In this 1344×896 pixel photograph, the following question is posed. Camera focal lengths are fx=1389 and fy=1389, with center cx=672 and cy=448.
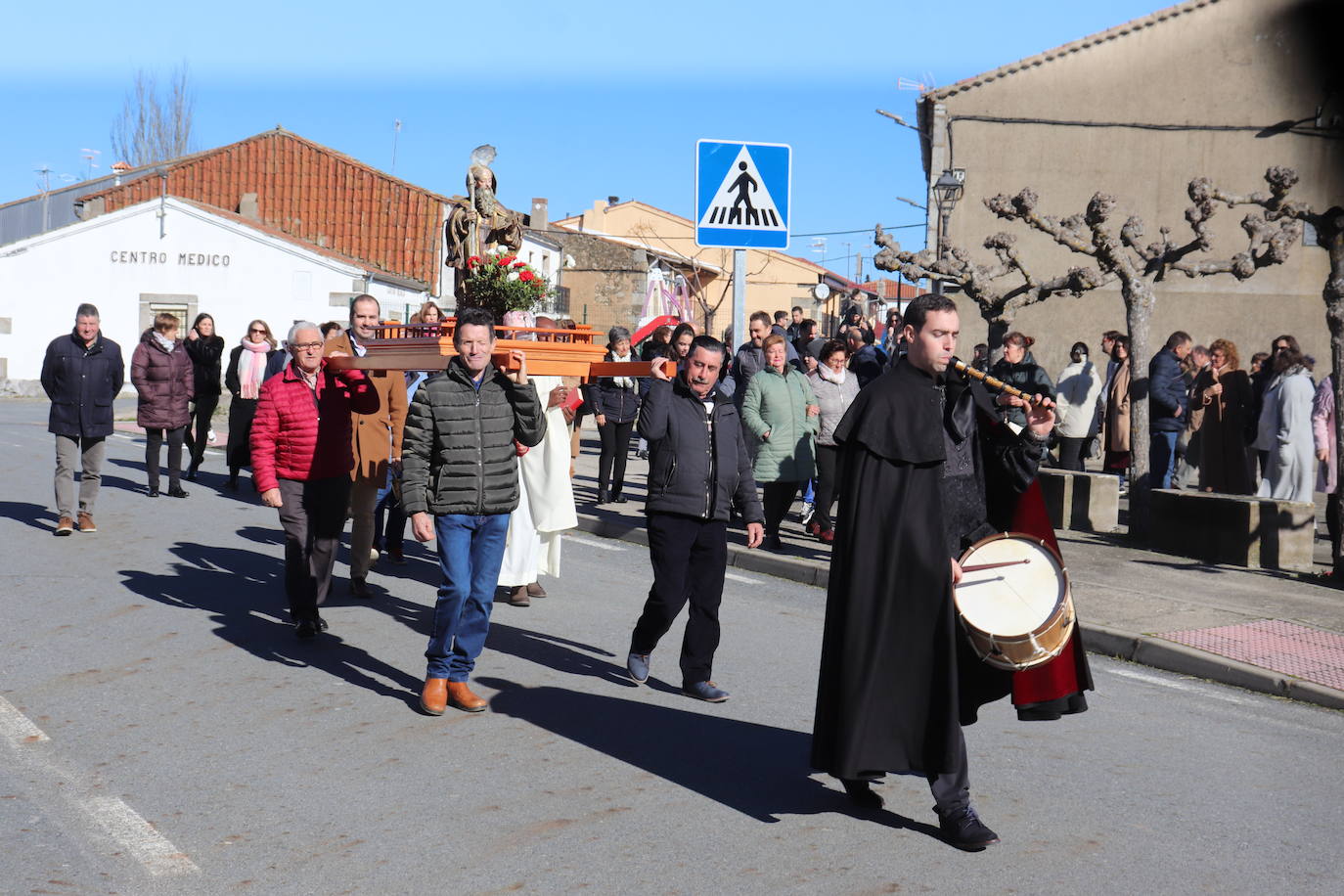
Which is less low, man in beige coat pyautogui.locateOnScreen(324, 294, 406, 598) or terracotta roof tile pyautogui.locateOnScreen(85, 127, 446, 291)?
terracotta roof tile pyautogui.locateOnScreen(85, 127, 446, 291)

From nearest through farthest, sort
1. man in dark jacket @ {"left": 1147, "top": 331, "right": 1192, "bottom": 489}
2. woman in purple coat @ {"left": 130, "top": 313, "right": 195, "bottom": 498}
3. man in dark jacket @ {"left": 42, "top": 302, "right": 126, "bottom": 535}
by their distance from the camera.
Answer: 1. man in dark jacket @ {"left": 42, "top": 302, "right": 126, "bottom": 535}
2. man in dark jacket @ {"left": 1147, "top": 331, "right": 1192, "bottom": 489}
3. woman in purple coat @ {"left": 130, "top": 313, "right": 195, "bottom": 498}

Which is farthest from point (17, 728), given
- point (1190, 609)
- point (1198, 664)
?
point (1190, 609)

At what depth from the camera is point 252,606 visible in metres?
9.35

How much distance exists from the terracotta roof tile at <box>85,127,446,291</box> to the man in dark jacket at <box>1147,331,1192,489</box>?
114ft

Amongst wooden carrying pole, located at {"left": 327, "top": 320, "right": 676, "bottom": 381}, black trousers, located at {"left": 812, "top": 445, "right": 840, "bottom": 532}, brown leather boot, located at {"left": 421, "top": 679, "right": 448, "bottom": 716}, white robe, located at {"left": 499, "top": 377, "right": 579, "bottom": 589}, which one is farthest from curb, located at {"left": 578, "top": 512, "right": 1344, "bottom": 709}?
black trousers, located at {"left": 812, "top": 445, "right": 840, "bottom": 532}

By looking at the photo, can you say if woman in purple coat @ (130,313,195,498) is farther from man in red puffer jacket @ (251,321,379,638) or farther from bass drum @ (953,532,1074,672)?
bass drum @ (953,532,1074,672)

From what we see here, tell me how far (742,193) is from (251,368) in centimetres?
728

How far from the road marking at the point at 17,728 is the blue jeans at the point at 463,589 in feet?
5.86

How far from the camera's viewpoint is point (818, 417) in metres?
12.7

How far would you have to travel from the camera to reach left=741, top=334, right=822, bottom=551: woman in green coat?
12.1m

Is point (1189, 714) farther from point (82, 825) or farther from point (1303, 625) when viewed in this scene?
point (82, 825)

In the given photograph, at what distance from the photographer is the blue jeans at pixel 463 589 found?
6.83 metres

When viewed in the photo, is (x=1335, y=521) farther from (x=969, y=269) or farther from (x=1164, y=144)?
(x=1164, y=144)

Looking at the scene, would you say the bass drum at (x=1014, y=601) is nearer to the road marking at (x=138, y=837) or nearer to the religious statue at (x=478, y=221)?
the road marking at (x=138, y=837)
